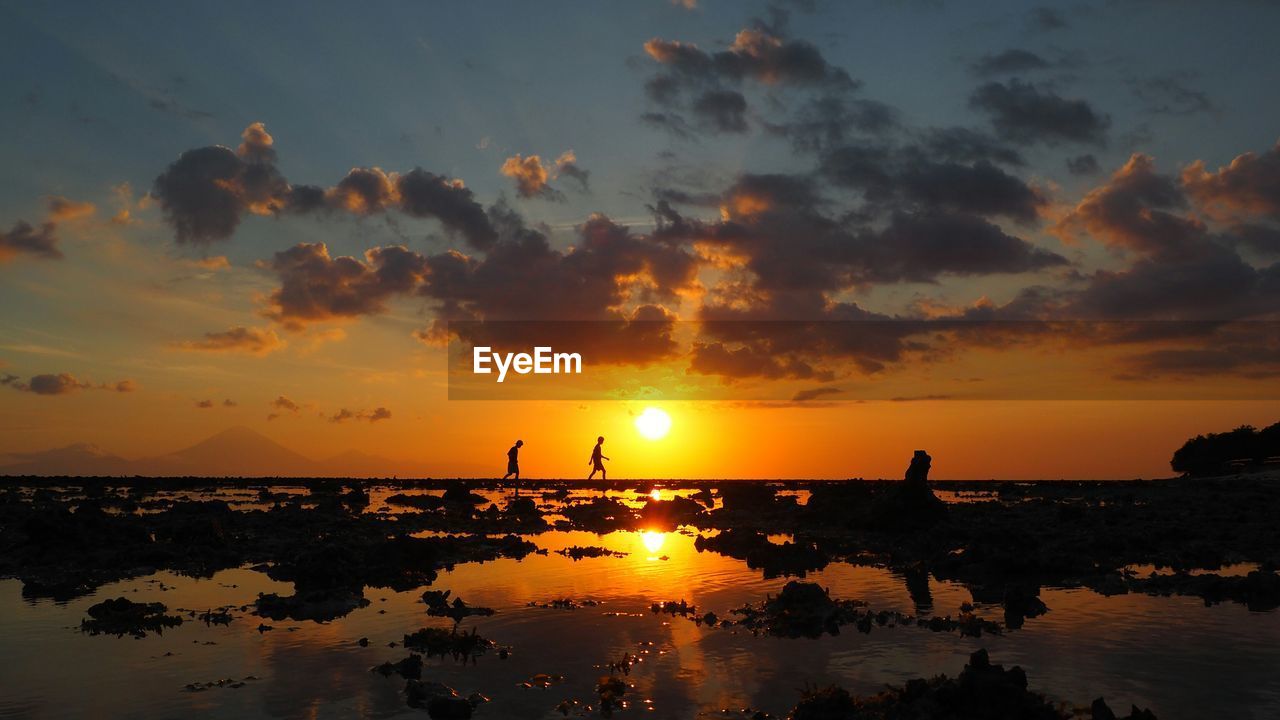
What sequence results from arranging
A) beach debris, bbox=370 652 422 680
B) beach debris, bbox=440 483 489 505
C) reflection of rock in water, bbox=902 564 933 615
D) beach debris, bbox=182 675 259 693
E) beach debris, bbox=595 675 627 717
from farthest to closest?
beach debris, bbox=440 483 489 505
reflection of rock in water, bbox=902 564 933 615
beach debris, bbox=370 652 422 680
beach debris, bbox=182 675 259 693
beach debris, bbox=595 675 627 717

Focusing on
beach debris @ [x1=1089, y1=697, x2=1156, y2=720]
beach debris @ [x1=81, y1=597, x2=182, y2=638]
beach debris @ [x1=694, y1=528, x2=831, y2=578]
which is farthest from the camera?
beach debris @ [x1=694, y1=528, x2=831, y2=578]

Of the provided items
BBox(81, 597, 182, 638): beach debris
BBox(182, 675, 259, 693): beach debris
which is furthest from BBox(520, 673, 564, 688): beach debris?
BBox(81, 597, 182, 638): beach debris

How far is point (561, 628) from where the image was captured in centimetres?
1644

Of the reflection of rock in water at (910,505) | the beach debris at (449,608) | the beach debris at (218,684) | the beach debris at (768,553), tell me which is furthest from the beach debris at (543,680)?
the reflection of rock in water at (910,505)

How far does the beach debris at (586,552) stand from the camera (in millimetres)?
28953

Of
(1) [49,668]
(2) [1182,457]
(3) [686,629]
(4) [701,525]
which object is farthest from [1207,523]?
(2) [1182,457]

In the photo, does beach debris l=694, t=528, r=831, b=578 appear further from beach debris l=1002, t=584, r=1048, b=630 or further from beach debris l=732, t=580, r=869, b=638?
beach debris l=1002, t=584, r=1048, b=630

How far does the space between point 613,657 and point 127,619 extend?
10777 millimetres

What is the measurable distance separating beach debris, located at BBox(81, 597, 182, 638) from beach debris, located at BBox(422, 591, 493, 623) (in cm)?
511

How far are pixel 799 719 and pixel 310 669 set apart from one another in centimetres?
792

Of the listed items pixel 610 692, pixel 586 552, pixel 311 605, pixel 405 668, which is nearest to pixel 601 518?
pixel 586 552

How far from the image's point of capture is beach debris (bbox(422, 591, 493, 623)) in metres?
17.6

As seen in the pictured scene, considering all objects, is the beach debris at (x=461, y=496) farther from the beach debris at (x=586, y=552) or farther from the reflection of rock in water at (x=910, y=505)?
the reflection of rock in water at (x=910, y=505)

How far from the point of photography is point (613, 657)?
548 inches
